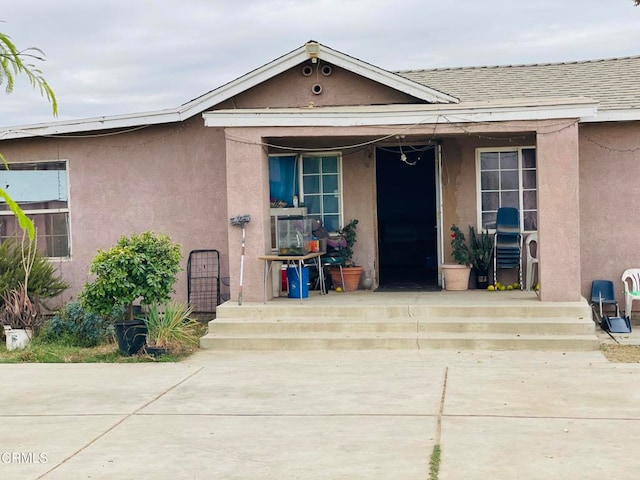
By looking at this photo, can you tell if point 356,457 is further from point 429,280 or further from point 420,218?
point 420,218

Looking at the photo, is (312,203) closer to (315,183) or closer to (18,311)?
(315,183)

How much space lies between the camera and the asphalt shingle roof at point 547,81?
12477mm

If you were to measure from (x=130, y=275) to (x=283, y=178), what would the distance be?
12.6 feet

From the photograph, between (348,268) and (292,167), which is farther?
(292,167)

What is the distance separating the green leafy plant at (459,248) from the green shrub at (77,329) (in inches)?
208

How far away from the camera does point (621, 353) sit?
30.7ft

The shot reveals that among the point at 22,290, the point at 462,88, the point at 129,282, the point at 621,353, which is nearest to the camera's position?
the point at 621,353

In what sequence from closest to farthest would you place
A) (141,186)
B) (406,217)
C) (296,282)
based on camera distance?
(296,282) → (141,186) → (406,217)

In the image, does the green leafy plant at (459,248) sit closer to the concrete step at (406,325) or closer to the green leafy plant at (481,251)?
the green leafy plant at (481,251)

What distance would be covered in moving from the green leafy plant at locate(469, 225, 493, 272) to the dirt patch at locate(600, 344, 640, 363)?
284 centimetres

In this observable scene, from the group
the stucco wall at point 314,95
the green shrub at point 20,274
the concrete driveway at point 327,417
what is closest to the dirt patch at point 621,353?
the concrete driveway at point 327,417

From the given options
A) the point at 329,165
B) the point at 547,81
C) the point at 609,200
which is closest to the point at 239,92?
the point at 329,165

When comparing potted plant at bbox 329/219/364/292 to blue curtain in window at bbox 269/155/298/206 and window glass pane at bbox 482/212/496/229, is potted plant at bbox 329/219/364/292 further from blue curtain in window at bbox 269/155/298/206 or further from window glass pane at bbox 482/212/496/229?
window glass pane at bbox 482/212/496/229

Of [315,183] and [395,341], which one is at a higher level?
[315,183]
